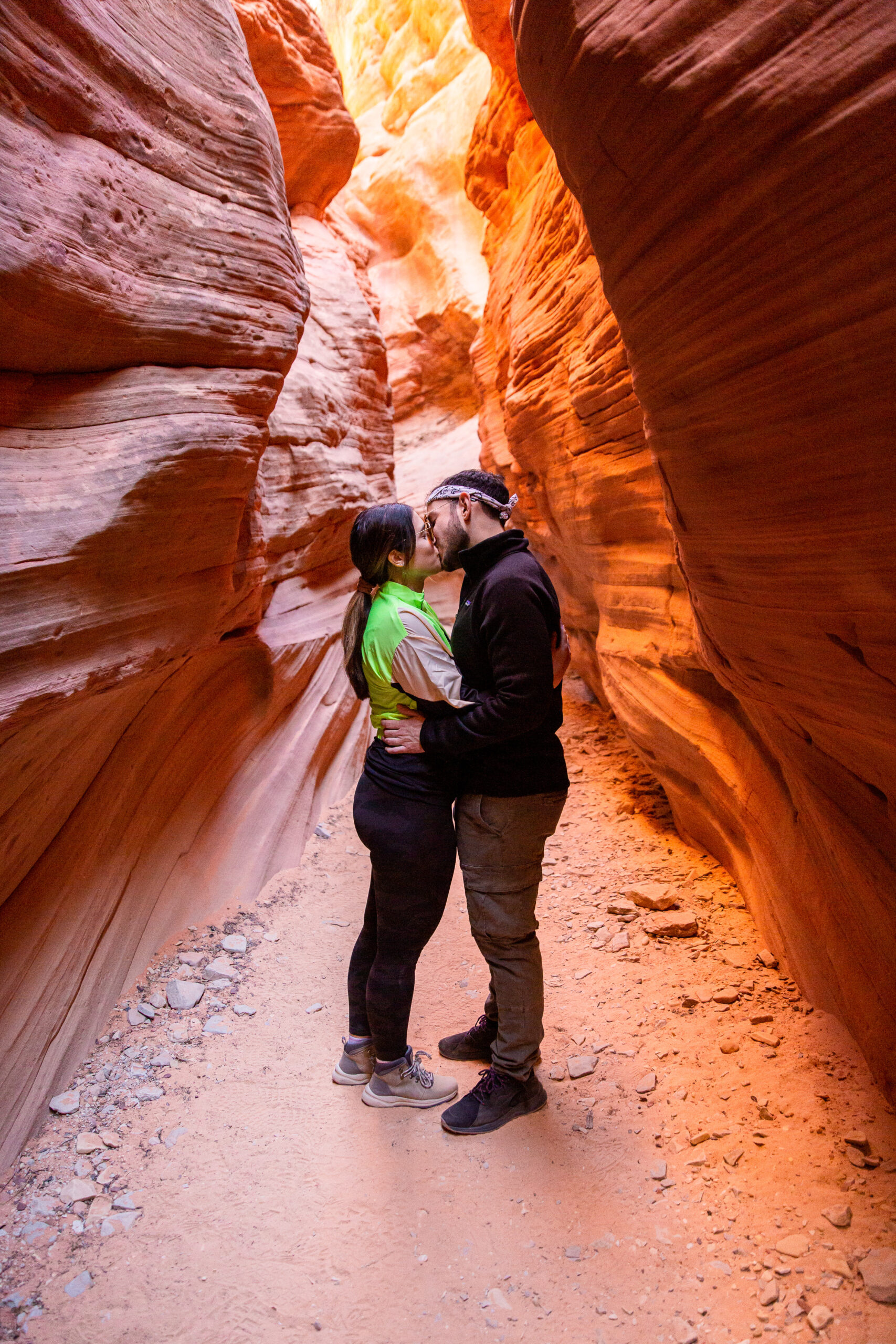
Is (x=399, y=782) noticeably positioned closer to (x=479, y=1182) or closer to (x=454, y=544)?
(x=454, y=544)

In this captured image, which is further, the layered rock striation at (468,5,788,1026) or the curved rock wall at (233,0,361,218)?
the curved rock wall at (233,0,361,218)

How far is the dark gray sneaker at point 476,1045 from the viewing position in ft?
9.89

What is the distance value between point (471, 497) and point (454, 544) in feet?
0.54

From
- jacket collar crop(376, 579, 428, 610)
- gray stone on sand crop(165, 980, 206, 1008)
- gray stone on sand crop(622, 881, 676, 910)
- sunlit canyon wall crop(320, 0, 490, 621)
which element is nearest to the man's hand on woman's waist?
jacket collar crop(376, 579, 428, 610)

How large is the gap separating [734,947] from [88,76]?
14.5 feet

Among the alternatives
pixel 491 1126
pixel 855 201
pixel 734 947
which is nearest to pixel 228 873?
pixel 491 1126

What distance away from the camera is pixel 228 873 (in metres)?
4.46

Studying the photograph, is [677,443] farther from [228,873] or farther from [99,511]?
[228,873]

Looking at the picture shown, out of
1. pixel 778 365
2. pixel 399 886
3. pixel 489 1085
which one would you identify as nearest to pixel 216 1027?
pixel 489 1085

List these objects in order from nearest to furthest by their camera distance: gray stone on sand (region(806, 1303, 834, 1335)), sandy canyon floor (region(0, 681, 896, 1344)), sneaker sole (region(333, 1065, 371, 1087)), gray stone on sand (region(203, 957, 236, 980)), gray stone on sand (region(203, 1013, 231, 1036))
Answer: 1. gray stone on sand (region(806, 1303, 834, 1335))
2. sandy canyon floor (region(0, 681, 896, 1344))
3. sneaker sole (region(333, 1065, 371, 1087))
4. gray stone on sand (region(203, 1013, 231, 1036))
5. gray stone on sand (region(203, 957, 236, 980))

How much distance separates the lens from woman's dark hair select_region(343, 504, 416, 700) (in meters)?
2.62

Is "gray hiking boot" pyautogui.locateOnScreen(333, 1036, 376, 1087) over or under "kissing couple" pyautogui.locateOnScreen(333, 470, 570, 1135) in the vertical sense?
under

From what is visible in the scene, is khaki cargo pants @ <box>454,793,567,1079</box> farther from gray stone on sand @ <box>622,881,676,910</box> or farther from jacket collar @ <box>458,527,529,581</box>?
gray stone on sand @ <box>622,881,676,910</box>

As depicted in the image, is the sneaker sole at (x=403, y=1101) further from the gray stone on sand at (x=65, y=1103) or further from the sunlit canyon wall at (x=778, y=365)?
the sunlit canyon wall at (x=778, y=365)
